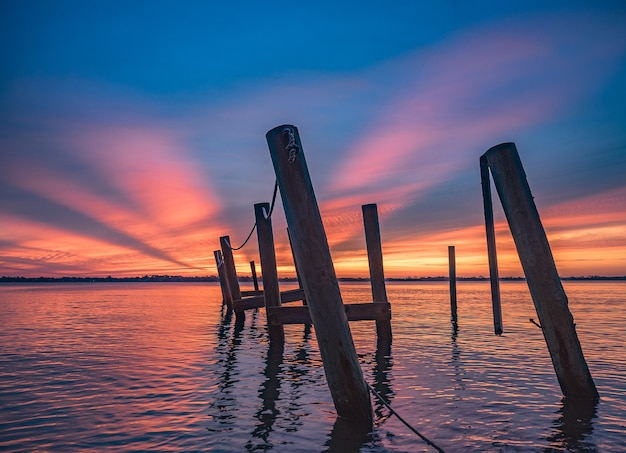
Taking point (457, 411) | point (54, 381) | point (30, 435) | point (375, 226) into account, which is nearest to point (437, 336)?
point (375, 226)

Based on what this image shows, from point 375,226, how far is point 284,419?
5885 mm

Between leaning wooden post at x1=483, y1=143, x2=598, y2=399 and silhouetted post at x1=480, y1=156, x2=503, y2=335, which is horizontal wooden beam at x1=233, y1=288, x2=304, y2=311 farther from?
leaning wooden post at x1=483, y1=143, x2=598, y2=399

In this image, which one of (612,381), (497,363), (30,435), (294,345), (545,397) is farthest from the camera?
(294,345)

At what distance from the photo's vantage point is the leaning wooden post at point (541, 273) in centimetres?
534

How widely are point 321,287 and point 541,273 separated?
2783 mm

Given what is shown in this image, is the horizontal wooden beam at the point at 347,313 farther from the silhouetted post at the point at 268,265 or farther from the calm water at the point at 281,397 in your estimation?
the calm water at the point at 281,397

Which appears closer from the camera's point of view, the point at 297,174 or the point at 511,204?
the point at 297,174

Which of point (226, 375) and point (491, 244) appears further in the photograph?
point (226, 375)

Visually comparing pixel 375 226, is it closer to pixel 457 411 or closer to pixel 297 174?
pixel 457 411

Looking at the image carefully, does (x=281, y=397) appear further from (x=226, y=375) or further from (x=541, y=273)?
(x=541, y=273)

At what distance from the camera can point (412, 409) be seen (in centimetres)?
604

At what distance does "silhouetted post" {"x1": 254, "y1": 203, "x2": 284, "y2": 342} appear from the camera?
10.4 meters

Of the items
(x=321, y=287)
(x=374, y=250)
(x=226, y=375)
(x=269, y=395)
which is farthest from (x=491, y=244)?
(x=226, y=375)

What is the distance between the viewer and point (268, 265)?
420 inches
